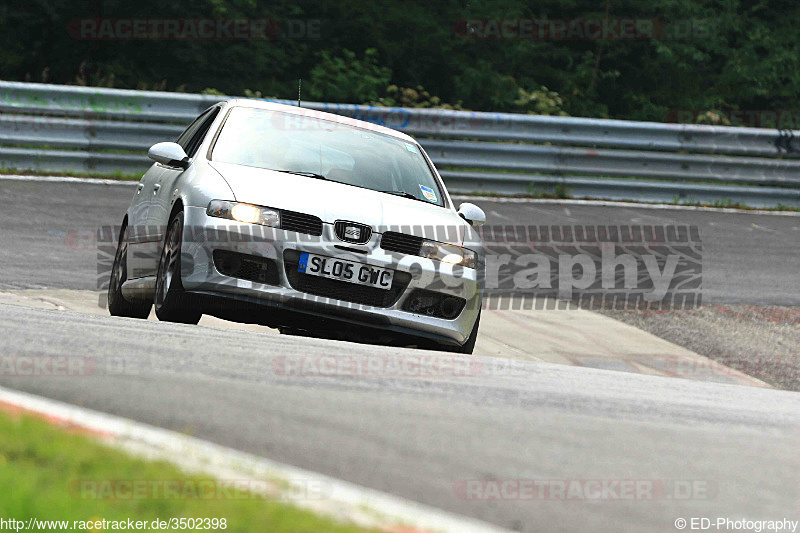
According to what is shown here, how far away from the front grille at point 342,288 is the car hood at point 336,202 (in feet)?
0.89

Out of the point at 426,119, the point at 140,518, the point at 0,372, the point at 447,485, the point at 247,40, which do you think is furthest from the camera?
the point at 247,40

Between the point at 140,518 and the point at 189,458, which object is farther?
the point at 189,458

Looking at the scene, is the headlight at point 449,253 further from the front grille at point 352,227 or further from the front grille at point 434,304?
the front grille at point 352,227

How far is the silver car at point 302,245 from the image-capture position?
6191 mm

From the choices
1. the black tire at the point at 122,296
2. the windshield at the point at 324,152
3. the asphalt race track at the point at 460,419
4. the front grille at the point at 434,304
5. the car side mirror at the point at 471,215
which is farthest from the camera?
the black tire at the point at 122,296

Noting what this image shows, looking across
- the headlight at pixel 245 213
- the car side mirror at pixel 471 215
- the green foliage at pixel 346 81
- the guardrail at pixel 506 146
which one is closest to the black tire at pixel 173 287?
the headlight at pixel 245 213

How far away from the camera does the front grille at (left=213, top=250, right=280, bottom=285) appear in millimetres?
6188

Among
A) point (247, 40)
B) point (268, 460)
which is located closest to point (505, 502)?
point (268, 460)

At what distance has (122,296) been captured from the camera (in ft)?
24.9

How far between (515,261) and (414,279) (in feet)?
16.5

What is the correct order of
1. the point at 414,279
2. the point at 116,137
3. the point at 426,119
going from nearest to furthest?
the point at 414,279, the point at 116,137, the point at 426,119

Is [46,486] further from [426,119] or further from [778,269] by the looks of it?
[426,119]

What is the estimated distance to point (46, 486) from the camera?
256cm

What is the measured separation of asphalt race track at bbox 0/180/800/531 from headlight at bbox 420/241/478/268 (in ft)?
2.62
